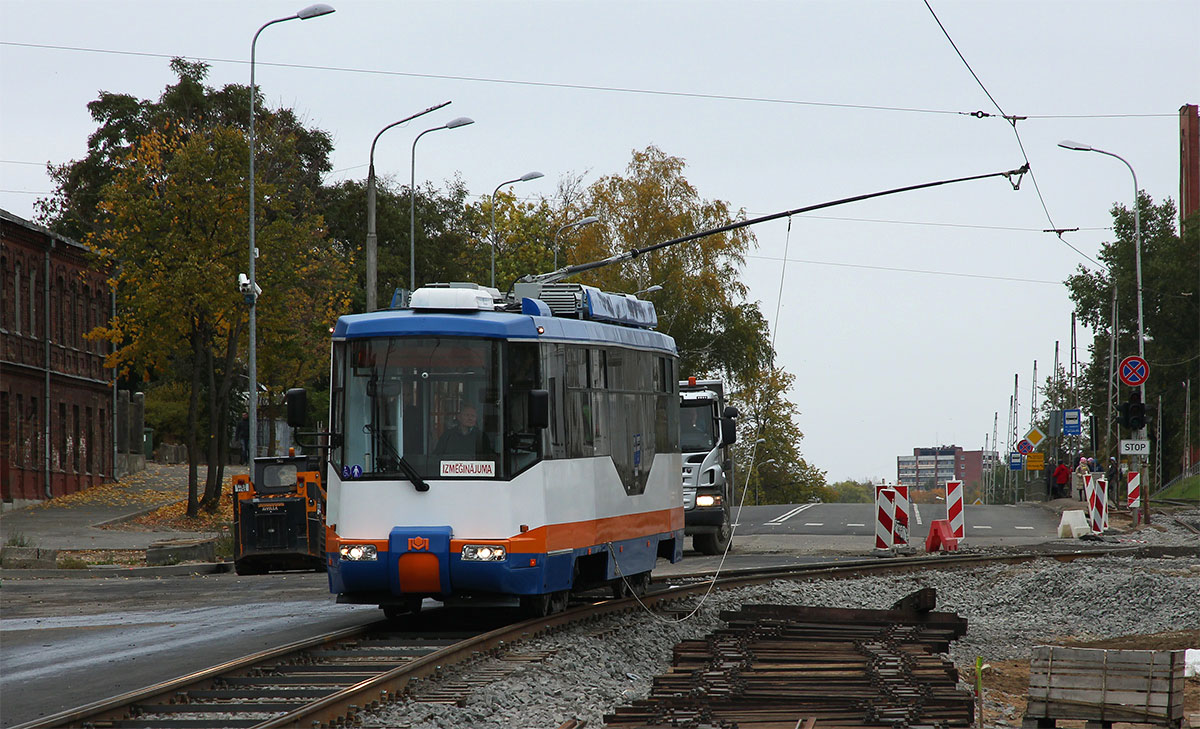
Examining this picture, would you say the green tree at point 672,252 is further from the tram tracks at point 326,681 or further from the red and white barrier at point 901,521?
the tram tracks at point 326,681

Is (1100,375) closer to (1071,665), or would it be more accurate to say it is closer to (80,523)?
(80,523)

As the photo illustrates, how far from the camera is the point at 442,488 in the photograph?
14.7 meters

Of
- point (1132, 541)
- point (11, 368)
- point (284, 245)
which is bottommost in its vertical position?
point (1132, 541)

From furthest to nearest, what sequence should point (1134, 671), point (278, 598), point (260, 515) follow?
point (260, 515) < point (278, 598) < point (1134, 671)

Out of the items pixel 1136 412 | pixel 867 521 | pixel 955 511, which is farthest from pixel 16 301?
pixel 1136 412

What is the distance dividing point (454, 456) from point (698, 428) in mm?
15228

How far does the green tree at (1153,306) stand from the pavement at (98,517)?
2042 inches

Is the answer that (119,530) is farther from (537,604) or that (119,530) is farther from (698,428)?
(537,604)

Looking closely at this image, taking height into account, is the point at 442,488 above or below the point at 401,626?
above

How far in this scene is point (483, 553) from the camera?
1457 centimetres

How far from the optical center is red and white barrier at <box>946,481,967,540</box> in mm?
30922

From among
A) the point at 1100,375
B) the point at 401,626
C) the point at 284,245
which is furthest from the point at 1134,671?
the point at 1100,375

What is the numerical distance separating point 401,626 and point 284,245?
2964 cm

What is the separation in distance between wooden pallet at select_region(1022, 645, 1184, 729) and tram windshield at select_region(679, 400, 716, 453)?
18.6 meters
